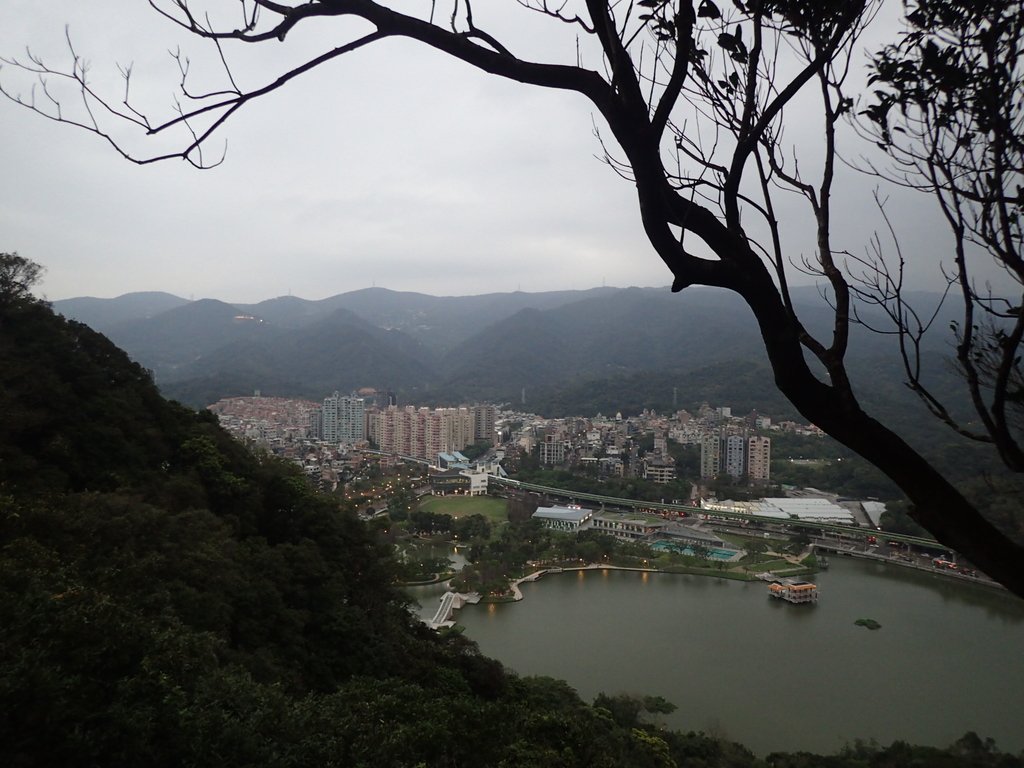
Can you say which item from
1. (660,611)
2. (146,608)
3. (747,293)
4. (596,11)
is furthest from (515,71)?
(660,611)

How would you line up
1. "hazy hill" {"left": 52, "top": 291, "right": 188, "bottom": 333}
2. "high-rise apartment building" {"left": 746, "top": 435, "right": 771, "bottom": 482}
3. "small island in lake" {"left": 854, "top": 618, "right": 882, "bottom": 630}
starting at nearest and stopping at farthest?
"small island in lake" {"left": 854, "top": 618, "right": 882, "bottom": 630}, "high-rise apartment building" {"left": 746, "top": 435, "right": 771, "bottom": 482}, "hazy hill" {"left": 52, "top": 291, "right": 188, "bottom": 333}

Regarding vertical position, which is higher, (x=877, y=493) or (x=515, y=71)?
(x=515, y=71)

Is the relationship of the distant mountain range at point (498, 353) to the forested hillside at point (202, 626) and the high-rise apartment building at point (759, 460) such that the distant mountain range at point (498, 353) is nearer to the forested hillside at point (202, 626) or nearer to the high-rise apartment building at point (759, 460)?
the high-rise apartment building at point (759, 460)

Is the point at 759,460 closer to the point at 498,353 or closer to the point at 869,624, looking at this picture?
the point at 869,624

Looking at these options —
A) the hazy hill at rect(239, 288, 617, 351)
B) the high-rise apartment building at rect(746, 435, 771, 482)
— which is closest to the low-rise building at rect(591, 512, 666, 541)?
the high-rise apartment building at rect(746, 435, 771, 482)

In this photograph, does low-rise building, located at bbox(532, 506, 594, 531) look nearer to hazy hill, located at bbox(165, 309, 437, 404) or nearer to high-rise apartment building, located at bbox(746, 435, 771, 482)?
high-rise apartment building, located at bbox(746, 435, 771, 482)

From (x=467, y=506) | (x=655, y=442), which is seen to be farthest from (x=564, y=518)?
(x=655, y=442)

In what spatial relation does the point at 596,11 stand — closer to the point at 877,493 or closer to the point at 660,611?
the point at 660,611
